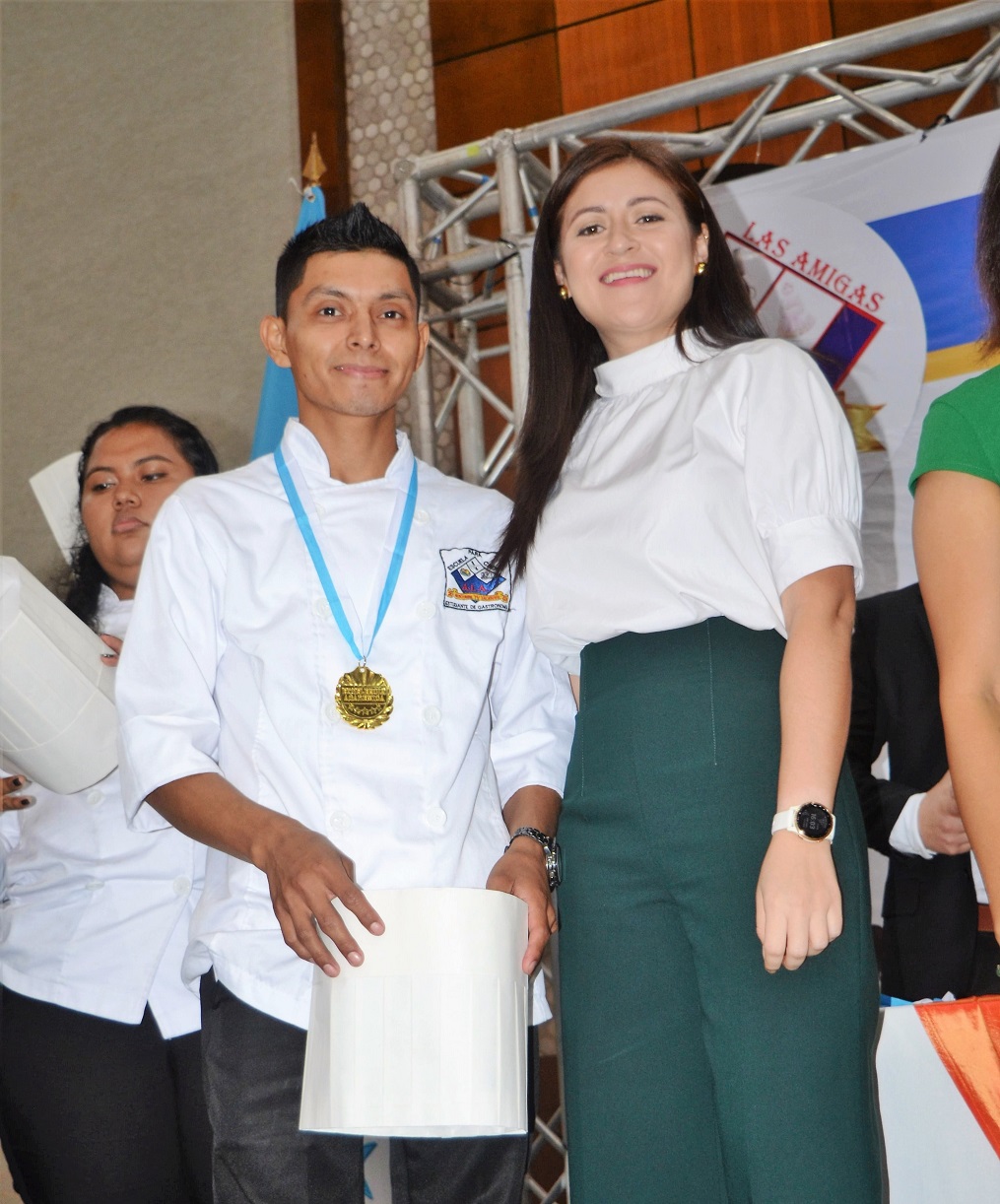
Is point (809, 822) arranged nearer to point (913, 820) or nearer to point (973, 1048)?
point (973, 1048)

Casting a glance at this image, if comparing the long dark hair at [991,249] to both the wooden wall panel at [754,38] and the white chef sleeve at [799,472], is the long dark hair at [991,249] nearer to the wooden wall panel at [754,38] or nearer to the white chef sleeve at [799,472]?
the white chef sleeve at [799,472]

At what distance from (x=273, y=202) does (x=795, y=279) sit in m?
2.81

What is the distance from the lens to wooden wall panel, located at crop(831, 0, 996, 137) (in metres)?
4.73

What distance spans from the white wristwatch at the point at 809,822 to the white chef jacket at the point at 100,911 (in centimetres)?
106

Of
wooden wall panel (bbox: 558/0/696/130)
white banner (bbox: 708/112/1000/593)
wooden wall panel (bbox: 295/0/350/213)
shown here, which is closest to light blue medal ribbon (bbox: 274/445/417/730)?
white banner (bbox: 708/112/1000/593)

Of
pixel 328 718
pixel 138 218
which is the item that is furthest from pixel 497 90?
pixel 328 718

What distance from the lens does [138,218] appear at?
5.66m

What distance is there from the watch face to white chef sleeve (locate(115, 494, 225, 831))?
2.27 ft

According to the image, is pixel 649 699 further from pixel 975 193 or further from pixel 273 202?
pixel 273 202

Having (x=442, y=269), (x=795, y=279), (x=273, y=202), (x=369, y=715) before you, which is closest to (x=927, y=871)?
(x=369, y=715)

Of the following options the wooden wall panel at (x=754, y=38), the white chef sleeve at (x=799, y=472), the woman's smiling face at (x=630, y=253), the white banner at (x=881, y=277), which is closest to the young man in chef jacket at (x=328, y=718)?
the woman's smiling face at (x=630, y=253)

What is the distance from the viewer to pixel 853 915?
1300 millimetres

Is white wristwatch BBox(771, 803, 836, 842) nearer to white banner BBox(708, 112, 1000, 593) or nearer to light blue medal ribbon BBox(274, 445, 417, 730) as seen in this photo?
light blue medal ribbon BBox(274, 445, 417, 730)

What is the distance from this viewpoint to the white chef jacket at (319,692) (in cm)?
151
